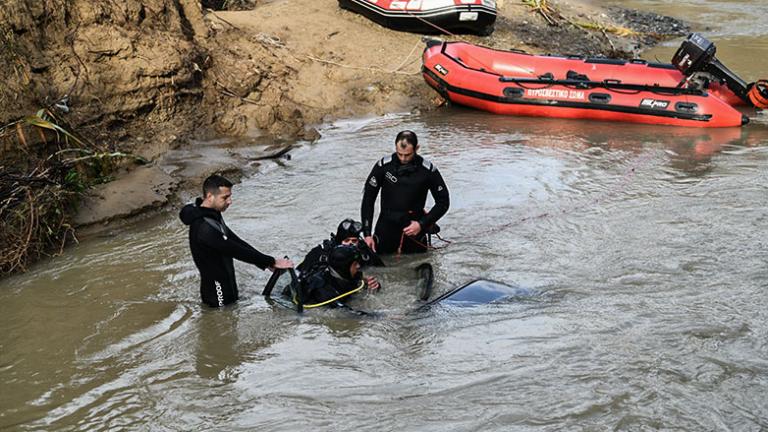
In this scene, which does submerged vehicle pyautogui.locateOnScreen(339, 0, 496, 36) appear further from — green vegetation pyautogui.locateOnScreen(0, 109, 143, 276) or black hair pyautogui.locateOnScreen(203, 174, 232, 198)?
black hair pyautogui.locateOnScreen(203, 174, 232, 198)

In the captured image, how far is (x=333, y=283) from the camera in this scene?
635cm

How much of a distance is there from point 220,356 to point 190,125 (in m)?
6.07

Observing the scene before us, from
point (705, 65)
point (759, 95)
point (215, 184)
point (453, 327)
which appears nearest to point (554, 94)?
point (705, 65)

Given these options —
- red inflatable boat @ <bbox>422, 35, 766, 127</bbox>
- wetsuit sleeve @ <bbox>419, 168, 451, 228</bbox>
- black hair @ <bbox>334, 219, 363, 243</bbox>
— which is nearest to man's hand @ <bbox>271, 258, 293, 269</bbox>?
black hair @ <bbox>334, 219, 363, 243</bbox>

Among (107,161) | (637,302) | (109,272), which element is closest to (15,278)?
(109,272)

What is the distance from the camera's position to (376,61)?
14.4 m

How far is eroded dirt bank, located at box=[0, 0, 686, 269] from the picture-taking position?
30.8 feet

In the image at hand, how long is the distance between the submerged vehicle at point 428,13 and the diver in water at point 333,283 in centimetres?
964

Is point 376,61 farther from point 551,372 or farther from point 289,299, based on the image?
point 551,372

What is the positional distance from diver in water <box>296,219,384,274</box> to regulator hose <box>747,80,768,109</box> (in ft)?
28.8

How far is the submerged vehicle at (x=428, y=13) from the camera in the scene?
1502 cm

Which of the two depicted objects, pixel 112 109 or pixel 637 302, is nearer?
pixel 637 302

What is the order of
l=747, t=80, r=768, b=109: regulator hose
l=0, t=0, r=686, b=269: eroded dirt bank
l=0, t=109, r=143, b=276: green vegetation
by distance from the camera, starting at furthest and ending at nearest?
l=747, t=80, r=768, b=109: regulator hose → l=0, t=0, r=686, b=269: eroded dirt bank → l=0, t=109, r=143, b=276: green vegetation

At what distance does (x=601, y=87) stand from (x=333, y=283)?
7.98 m
